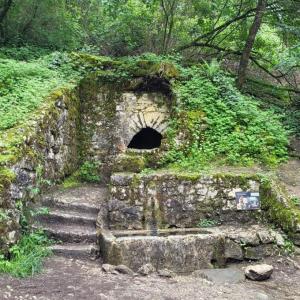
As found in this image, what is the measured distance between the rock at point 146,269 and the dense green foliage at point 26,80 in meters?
3.21

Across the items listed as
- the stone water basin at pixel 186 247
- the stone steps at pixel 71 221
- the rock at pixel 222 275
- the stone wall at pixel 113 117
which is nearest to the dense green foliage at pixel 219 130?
the stone wall at pixel 113 117

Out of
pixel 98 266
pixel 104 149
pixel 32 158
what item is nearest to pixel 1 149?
pixel 32 158

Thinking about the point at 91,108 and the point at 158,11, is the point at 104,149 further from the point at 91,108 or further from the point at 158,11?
the point at 158,11

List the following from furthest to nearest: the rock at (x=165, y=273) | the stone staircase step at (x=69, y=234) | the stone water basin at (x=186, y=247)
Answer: the stone staircase step at (x=69, y=234)
the stone water basin at (x=186, y=247)
the rock at (x=165, y=273)

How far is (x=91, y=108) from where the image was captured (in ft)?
32.1

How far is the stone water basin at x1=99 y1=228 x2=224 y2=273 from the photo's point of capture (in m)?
5.97

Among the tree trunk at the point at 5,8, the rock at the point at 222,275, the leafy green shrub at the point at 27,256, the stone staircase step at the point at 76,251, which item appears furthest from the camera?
the tree trunk at the point at 5,8

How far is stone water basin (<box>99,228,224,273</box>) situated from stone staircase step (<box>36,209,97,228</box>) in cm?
76

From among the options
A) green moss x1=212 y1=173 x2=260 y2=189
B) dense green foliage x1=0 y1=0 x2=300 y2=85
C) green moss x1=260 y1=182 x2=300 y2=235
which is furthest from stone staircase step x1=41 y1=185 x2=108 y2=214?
dense green foliage x1=0 y1=0 x2=300 y2=85

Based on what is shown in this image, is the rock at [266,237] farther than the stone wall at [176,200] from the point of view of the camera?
No

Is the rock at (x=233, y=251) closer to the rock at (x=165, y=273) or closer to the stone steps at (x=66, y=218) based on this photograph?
the rock at (x=165, y=273)

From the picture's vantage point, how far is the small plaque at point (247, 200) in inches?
283

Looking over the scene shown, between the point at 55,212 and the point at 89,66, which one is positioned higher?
the point at 89,66

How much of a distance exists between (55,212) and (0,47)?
6051 millimetres
